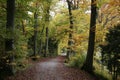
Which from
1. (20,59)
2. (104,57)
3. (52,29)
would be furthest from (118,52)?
(52,29)

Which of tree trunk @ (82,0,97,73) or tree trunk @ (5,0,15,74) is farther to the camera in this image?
tree trunk @ (82,0,97,73)

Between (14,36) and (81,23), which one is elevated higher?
(81,23)

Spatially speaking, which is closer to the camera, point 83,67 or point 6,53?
point 6,53

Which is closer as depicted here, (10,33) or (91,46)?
(10,33)

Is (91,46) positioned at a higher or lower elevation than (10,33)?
lower

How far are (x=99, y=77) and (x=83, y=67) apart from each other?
1700 millimetres

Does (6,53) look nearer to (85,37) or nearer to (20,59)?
(20,59)

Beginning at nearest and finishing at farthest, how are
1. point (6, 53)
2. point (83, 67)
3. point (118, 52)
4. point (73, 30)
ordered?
point (6, 53)
point (118, 52)
point (83, 67)
point (73, 30)

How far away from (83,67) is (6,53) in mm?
5995

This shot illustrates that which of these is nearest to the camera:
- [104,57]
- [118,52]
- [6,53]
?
[6,53]

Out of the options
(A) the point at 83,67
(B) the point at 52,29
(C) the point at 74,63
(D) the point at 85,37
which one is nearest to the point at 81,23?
(D) the point at 85,37

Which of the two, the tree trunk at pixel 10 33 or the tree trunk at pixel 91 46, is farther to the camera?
the tree trunk at pixel 91 46

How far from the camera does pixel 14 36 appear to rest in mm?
9984

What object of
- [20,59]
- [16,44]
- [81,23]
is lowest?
[20,59]
